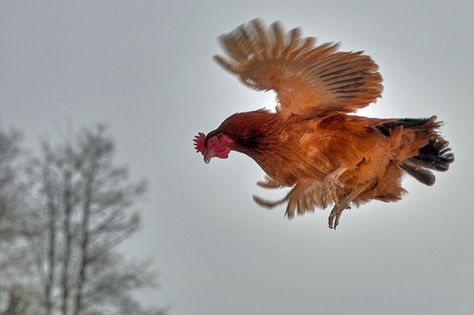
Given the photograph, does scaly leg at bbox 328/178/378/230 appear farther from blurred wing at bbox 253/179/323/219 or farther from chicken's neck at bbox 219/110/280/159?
chicken's neck at bbox 219/110/280/159

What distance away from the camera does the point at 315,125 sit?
4.88m

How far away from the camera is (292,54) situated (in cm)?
464

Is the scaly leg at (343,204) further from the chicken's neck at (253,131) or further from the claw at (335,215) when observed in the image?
the chicken's neck at (253,131)

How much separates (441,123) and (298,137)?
92 centimetres

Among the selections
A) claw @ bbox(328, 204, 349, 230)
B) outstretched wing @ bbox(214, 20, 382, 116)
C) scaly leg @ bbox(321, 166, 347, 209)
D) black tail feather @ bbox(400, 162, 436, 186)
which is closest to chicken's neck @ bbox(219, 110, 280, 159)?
outstretched wing @ bbox(214, 20, 382, 116)

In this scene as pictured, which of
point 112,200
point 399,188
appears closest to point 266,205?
point 399,188

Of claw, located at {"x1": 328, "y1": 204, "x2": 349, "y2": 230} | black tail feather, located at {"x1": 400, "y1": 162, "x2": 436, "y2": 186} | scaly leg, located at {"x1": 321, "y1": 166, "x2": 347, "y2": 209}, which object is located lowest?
claw, located at {"x1": 328, "y1": 204, "x2": 349, "y2": 230}

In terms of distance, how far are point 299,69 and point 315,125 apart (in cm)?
39

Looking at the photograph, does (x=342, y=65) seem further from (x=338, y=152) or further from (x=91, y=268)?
(x=91, y=268)

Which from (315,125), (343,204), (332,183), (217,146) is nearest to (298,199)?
(343,204)

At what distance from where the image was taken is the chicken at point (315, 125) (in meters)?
4.64

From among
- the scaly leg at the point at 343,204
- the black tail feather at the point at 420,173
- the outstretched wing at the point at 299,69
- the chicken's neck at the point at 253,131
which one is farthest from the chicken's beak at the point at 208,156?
the black tail feather at the point at 420,173

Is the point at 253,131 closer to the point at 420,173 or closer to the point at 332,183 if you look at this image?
the point at 332,183

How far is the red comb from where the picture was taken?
16.3 ft
